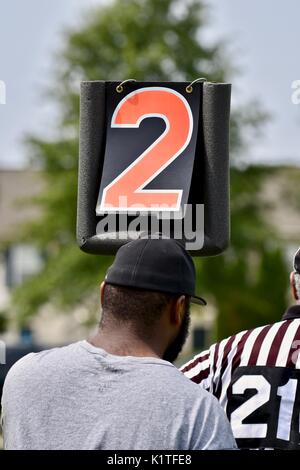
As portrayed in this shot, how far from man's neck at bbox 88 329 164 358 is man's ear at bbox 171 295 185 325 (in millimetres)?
95

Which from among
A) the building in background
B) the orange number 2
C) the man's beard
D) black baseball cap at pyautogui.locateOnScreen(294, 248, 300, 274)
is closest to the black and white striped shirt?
black baseball cap at pyautogui.locateOnScreen(294, 248, 300, 274)

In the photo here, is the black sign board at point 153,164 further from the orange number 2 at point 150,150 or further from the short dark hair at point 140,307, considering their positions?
the short dark hair at point 140,307

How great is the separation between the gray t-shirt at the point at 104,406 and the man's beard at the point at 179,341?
13 cm

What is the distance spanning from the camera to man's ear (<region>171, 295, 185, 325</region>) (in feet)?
9.16

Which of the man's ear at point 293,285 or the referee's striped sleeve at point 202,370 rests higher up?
the man's ear at point 293,285

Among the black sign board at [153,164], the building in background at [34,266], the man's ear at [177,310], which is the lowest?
the building in background at [34,266]

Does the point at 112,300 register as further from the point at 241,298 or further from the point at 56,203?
the point at 241,298

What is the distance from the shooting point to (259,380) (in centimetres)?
358

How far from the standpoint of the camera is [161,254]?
2.84 metres

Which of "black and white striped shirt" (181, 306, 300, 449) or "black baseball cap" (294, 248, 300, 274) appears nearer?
"black and white striped shirt" (181, 306, 300, 449)

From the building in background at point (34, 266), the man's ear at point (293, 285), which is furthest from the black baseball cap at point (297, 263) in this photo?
the building in background at point (34, 266)

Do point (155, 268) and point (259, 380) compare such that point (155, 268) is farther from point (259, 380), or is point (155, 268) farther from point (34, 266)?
point (34, 266)

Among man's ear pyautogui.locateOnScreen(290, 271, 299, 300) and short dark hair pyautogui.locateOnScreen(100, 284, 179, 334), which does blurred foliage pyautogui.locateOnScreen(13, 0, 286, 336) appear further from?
short dark hair pyautogui.locateOnScreen(100, 284, 179, 334)

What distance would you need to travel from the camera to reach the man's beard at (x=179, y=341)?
2834 mm
